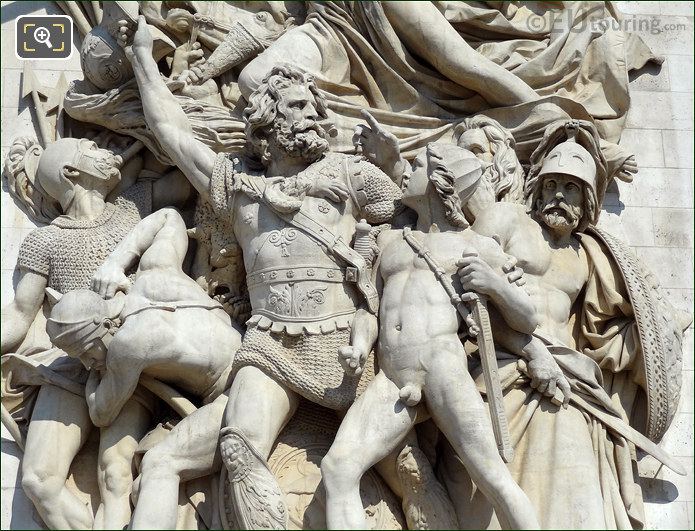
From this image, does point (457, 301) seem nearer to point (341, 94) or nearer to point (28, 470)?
point (341, 94)

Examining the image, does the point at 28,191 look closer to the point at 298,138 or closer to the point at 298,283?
the point at 298,138

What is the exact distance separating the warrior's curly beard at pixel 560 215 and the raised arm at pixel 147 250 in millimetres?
2077

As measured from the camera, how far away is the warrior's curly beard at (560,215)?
8.81 metres

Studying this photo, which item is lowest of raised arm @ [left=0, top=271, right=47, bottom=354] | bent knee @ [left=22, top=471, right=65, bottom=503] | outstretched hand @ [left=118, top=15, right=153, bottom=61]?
bent knee @ [left=22, top=471, right=65, bottom=503]

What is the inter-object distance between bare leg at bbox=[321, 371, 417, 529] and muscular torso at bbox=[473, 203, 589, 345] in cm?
106

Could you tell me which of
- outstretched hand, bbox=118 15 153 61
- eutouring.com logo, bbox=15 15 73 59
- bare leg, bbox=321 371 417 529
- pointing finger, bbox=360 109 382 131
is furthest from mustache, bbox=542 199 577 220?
eutouring.com logo, bbox=15 15 73 59

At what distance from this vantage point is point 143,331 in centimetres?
818

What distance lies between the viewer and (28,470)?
822 cm

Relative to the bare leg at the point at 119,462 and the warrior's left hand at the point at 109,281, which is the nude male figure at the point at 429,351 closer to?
the bare leg at the point at 119,462

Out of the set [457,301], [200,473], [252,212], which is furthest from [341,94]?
[200,473]

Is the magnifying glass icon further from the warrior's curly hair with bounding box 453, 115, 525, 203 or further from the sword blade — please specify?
the sword blade

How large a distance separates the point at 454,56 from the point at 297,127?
1220 millimetres

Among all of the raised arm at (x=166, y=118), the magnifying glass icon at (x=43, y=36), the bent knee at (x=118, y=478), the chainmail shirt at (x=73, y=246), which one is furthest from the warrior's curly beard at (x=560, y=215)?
the magnifying glass icon at (x=43, y=36)

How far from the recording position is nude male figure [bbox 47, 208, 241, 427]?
8172 mm
